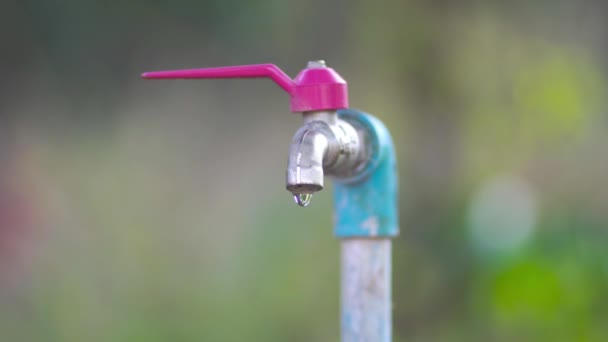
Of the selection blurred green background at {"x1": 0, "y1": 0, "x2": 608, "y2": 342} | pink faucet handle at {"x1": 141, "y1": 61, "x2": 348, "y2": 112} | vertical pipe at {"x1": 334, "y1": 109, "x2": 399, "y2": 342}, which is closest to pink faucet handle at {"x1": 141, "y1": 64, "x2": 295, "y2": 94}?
pink faucet handle at {"x1": 141, "y1": 61, "x2": 348, "y2": 112}

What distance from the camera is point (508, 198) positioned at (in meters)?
2.05

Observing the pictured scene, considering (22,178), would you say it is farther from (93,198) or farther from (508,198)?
(508,198)

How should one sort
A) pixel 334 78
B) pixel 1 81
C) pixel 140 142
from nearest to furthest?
pixel 334 78 < pixel 1 81 < pixel 140 142

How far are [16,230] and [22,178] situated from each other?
0.32 ft

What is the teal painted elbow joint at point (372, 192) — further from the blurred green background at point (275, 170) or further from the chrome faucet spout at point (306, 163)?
the blurred green background at point (275, 170)

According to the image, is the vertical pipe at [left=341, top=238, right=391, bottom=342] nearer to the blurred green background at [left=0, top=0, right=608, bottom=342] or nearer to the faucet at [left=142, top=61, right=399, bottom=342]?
the faucet at [left=142, top=61, right=399, bottom=342]

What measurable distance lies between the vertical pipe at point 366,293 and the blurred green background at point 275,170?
2.88ft

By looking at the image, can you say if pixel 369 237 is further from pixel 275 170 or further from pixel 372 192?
pixel 275 170

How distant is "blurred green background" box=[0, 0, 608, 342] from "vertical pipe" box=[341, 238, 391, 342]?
877 millimetres

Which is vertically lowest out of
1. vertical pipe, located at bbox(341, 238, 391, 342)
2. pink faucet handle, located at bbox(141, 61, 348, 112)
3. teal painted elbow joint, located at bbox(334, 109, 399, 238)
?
vertical pipe, located at bbox(341, 238, 391, 342)

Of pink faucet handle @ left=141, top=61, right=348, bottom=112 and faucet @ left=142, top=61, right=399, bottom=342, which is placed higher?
pink faucet handle @ left=141, top=61, right=348, bottom=112

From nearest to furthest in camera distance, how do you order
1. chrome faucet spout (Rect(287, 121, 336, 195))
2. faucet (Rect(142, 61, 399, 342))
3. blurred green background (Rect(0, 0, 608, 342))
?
1. chrome faucet spout (Rect(287, 121, 336, 195))
2. faucet (Rect(142, 61, 399, 342))
3. blurred green background (Rect(0, 0, 608, 342))

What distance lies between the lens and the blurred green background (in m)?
1.62

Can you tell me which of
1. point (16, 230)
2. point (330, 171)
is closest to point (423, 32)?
point (16, 230)
